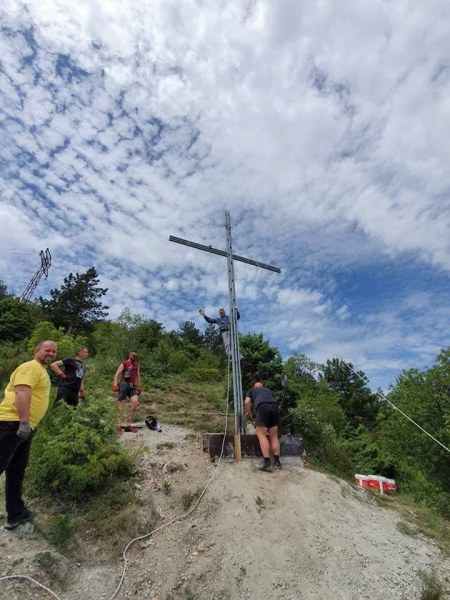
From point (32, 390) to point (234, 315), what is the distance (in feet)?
16.2

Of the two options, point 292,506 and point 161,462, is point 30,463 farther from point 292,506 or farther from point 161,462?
point 292,506

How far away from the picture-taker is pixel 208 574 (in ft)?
14.9

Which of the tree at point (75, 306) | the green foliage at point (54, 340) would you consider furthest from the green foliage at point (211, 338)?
the green foliage at point (54, 340)

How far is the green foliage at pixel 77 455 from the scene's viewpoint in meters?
5.51

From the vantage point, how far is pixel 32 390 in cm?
466

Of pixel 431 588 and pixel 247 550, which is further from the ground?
pixel 247 550

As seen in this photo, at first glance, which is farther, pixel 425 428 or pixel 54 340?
pixel 425 428

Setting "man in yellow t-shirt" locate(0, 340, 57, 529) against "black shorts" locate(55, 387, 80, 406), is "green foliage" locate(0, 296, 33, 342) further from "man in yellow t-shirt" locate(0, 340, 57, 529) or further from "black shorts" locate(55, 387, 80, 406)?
"man in yellow t-shirt" locate(0, 340, 57, 529)

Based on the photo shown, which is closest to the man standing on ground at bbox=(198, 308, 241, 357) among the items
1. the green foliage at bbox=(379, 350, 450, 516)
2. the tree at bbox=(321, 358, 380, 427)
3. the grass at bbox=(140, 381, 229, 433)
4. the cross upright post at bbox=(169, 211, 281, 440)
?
the cross upright post at bbox=(169, 211, 281, 440)

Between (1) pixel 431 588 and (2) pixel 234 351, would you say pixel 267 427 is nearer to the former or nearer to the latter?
(2) pixel 234 351

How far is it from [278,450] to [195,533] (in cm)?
240

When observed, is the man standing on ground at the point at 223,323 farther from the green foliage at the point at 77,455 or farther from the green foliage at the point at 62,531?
the green foliage at the point at 62,531

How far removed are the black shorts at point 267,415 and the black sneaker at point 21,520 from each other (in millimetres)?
3999

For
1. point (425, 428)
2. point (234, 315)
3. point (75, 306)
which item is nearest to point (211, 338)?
point (75, 306)
